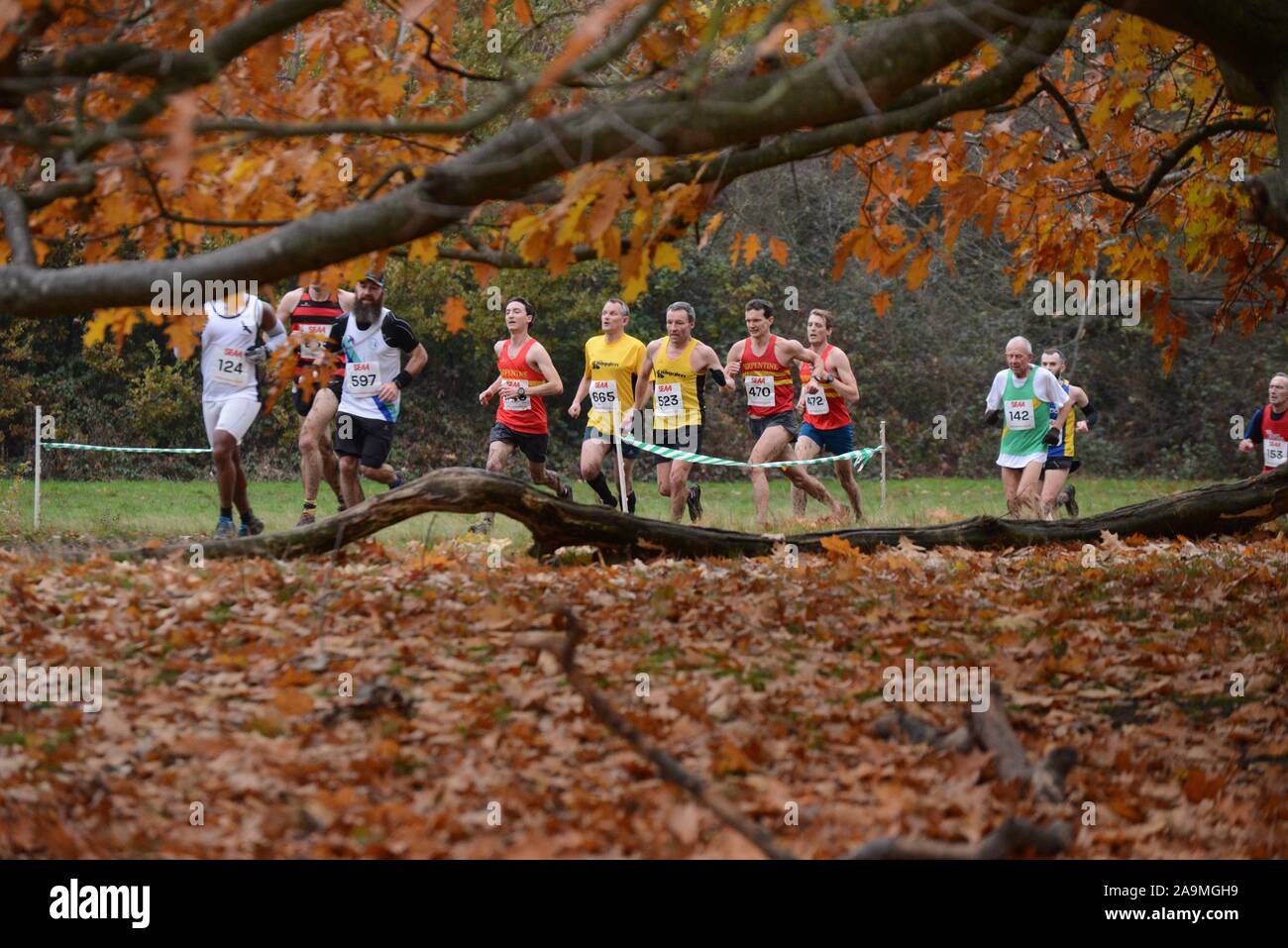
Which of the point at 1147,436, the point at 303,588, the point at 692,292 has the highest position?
the point at 692,292

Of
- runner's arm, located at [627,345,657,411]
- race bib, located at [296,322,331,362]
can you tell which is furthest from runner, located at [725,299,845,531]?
race bib, located at [296,322,331,362]

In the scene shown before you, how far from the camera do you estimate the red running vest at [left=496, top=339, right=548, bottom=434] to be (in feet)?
45.6

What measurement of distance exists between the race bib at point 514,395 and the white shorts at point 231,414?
2640mm

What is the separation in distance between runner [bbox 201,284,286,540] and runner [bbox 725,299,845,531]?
475 centimetres

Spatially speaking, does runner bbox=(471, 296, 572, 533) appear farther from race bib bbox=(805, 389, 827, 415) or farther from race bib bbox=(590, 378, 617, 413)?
race bib bbox=(805, 389, 827, 415)

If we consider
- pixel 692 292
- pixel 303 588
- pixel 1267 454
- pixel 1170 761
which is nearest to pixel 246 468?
pixel 692 292

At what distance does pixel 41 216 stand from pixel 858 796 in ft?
15.0

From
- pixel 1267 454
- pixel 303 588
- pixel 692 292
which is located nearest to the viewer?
pixel 303 588

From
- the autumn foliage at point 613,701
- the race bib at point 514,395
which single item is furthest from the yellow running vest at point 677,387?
the autumn foliage at point 613,701

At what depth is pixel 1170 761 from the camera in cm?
569

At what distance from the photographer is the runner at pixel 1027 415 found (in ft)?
49.7

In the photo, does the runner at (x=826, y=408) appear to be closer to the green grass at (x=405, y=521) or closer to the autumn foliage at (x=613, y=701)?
the green grass at (x=405, y=521)
